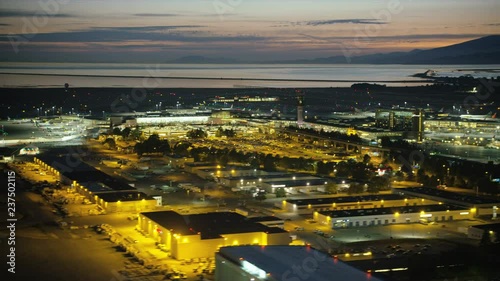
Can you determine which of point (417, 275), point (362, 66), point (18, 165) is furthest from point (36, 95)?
point (362, 66)

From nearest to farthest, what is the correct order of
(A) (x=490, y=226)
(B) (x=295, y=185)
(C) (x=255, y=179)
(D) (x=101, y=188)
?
(A) (x=490, y=226), (D) (x=101, y=188), (B) (x=295, y=185), (C) (x=255, y=179)

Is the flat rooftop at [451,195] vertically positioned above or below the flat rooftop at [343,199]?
above

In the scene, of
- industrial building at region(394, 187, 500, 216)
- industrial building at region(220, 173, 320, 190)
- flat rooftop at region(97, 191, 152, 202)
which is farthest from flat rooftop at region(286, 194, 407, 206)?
flat rooftop at region(97, 191, 152, 202)

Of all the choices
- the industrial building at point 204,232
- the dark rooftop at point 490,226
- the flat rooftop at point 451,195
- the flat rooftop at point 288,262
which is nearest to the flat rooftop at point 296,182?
the flat rooftop at point 451,195

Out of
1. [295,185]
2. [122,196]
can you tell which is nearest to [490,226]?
[295,185]

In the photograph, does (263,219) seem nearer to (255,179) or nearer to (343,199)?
(343,199)

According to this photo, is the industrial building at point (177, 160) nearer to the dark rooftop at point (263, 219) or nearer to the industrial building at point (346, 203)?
the industrial building at point (346, 203)
